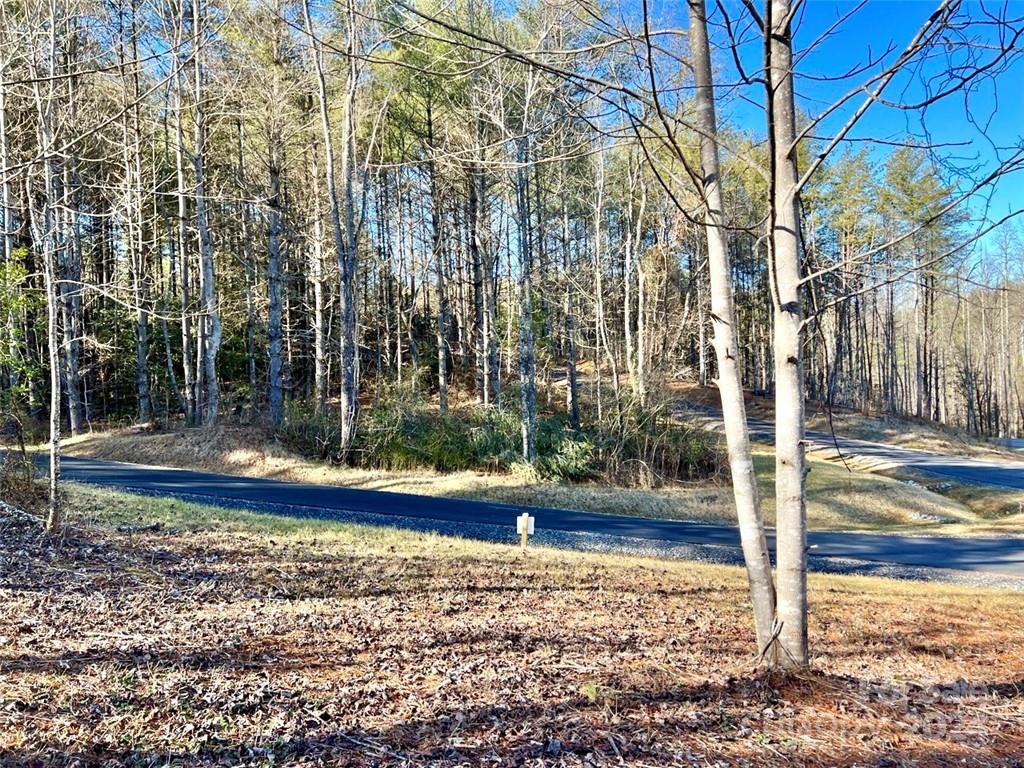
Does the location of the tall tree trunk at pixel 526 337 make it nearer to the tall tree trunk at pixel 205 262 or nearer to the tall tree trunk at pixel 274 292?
the tall tree trunk at pixel 274 292

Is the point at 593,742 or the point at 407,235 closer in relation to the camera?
the point at 593,742

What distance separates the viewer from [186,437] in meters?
18.7

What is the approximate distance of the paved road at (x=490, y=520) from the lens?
11.0 metres

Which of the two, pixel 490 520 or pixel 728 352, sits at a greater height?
pixel 728 352

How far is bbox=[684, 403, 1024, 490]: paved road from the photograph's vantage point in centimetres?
2053

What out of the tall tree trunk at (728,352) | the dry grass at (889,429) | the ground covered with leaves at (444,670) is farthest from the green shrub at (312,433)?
the tall tree trunk at (728,352)

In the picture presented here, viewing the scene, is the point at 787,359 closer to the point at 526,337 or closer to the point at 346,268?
the point at 526,337

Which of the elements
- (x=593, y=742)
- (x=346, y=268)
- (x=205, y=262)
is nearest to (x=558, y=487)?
(x=346, y=268)

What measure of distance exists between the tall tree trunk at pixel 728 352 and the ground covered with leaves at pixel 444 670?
19.9 inches

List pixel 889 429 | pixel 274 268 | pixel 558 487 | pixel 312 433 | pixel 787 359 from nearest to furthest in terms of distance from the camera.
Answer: pixel 787 359, pixel 558 487, pixel 312 433, pixel 274 268, pixel 889 429

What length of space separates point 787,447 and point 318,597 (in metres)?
3.78

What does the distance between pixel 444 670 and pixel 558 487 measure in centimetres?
1283

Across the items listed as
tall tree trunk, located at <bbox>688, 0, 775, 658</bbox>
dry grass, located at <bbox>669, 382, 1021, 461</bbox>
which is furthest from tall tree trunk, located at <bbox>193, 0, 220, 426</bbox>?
dry grass, located at <bbox>669, 382, 1021, 461</bbox>

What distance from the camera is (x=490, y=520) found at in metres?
12.3
